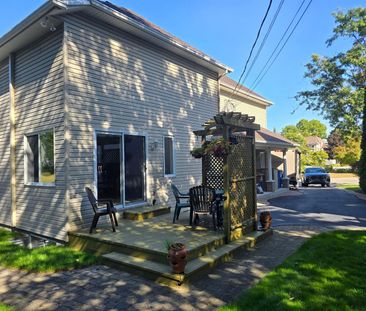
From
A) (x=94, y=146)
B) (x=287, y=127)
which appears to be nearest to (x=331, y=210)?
(x=94, y=146)

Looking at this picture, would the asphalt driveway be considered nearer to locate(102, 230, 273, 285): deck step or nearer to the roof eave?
the roof eave

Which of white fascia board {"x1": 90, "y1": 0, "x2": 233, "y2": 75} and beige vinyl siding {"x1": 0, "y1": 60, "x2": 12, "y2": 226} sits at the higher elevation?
white fascia board {"x1": 90, "y1": 0, "x2": 233, "y2": 75}

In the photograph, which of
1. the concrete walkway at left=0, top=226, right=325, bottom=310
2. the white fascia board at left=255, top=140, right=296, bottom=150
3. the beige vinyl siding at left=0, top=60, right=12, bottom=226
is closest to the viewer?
the concrete walkway at left=0, top=226, right=325, bottom=310

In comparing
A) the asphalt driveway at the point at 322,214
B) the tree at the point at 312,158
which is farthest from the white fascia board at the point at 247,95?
the tree at the point at 312,158

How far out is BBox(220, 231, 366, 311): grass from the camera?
3850 millimetres

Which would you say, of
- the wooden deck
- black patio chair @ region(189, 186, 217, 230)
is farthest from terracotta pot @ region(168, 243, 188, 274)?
black patio chair @ region(189, 186, 217, 230)

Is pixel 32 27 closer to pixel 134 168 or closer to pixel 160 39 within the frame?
pixel 160 39

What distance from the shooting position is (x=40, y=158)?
317 inches

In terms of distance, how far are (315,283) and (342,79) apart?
950 inches

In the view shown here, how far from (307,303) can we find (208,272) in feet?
5.61

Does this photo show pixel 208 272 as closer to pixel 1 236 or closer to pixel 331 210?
pixel 1 236

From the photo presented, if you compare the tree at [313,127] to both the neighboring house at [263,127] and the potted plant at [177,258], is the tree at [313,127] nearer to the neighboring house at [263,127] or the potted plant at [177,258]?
the neighboring house at [263,127]

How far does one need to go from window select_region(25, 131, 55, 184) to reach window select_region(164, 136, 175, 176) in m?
3.61

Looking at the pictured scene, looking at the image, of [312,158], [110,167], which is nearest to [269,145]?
[110,167]
